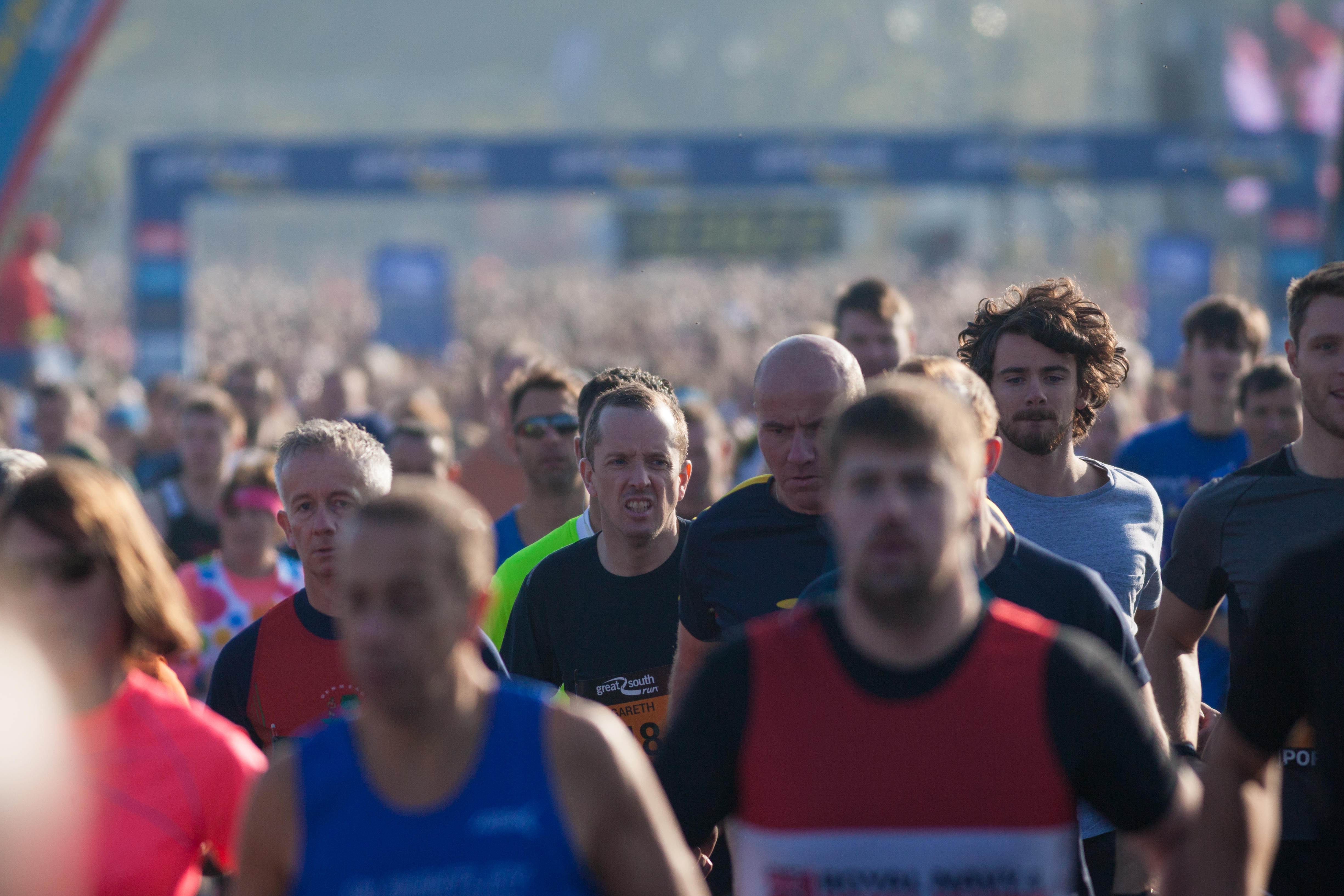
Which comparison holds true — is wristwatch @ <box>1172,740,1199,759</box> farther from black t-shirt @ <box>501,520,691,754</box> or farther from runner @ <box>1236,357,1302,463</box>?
runner @ <box>1236,357,1302,463</box>

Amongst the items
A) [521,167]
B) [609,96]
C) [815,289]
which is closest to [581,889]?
[521,167]

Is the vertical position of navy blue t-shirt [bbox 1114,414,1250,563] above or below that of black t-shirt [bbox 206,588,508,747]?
above

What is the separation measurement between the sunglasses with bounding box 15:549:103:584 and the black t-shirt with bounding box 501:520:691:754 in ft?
6.14

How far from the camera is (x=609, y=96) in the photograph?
351ft

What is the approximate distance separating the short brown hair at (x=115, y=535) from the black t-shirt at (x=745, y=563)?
60.5 inches

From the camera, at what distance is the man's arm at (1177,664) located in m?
4.47

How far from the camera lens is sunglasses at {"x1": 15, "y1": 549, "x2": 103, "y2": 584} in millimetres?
3145

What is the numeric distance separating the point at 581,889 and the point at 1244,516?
238 centimetres

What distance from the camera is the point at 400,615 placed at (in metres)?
2.76

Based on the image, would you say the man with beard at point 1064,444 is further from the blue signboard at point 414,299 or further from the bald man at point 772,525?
the blue signboard at point 414,299

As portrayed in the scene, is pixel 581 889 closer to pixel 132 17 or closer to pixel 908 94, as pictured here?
pixel 908 94

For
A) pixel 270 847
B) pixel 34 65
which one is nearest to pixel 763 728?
pixel 270 847

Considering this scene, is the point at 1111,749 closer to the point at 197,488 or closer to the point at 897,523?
the point at 897,523

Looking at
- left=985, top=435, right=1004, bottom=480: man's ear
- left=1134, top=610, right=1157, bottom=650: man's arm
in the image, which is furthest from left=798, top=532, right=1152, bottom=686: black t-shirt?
left=1134, top=610, right=1157, bottom=650: man's arm
